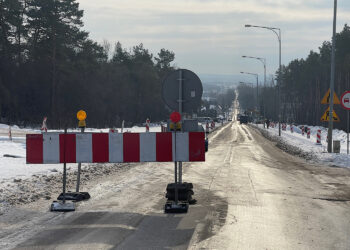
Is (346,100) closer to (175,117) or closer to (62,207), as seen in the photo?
(175,117)

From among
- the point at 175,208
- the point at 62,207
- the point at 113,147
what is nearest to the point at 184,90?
the point at 113,147

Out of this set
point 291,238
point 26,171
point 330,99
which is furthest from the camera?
point 330,99

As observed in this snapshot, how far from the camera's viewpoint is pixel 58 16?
58.8m

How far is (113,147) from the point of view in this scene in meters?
10.8

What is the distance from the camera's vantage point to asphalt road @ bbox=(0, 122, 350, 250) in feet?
24.8

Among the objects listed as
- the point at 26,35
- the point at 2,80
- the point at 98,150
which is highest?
the point at 26,35

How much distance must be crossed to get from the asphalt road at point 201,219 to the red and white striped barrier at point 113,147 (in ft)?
2.85

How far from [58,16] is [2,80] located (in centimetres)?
1058

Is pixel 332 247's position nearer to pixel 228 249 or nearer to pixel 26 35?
pixel 228 249

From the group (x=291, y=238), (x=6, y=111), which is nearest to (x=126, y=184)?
(x=291, y=238)

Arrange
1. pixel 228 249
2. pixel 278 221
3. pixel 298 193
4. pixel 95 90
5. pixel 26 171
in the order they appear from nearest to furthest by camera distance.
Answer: pixel 228 249
pixel 278 221
pixel 298 193
pixel 26 171
pixel 95 90

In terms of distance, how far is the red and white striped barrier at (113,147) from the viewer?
35.1ft

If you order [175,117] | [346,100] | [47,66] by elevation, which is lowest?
[175,117]

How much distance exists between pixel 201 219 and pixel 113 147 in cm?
253
